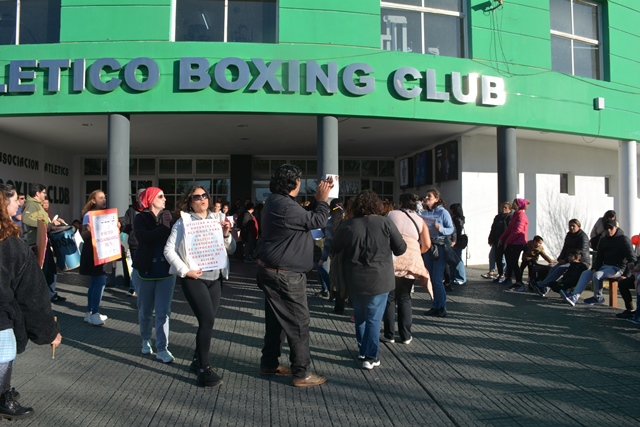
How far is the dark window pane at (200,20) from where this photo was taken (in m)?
10.6

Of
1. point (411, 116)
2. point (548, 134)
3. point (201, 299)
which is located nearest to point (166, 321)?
point (201, 299)

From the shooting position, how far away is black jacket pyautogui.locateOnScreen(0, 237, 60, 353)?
3307 mm

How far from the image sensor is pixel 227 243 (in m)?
4.96

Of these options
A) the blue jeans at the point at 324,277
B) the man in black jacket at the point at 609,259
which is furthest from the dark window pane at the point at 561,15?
the blue jeans at the point at 324,277

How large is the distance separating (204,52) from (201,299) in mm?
7038

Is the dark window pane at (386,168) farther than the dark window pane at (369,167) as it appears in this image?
Yes

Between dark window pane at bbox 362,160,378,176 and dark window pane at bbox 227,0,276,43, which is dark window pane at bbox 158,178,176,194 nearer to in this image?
dark window pane at bbox 362,160,378,176

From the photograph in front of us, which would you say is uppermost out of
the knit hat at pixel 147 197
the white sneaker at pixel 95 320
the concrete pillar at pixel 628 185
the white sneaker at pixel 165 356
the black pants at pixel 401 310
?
the concrete pillar at pixel 628 185

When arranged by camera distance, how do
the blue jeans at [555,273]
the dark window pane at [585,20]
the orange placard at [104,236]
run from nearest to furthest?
1. the orange placard at [104,236]
2. the blue jeans at [555,273]
3. the dark window pane at [585,20]

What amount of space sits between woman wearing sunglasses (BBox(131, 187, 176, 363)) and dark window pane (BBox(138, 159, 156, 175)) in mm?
13843

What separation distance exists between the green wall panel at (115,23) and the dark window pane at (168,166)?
27.3ft

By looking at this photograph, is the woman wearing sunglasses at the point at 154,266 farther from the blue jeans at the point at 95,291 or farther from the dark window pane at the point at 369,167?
the dark window pane at the point at 369,167

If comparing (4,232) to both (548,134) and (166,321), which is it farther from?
(548,134)

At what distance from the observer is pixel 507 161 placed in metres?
11.8
